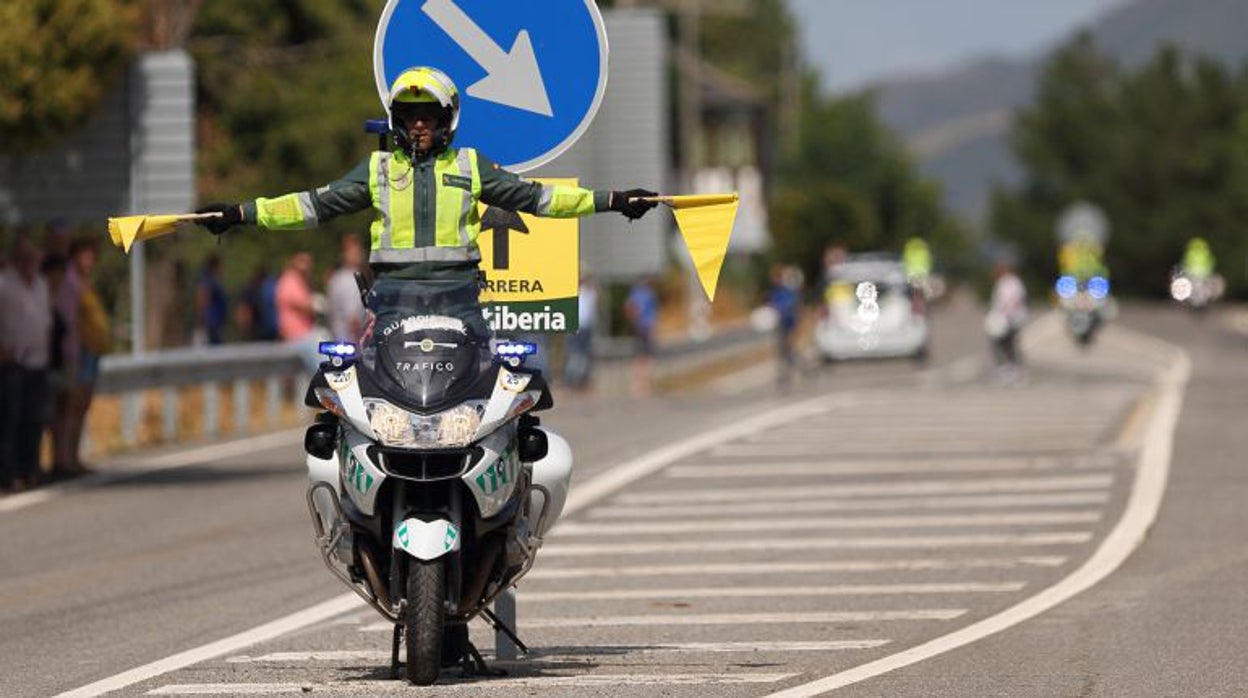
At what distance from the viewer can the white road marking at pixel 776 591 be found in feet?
44.0

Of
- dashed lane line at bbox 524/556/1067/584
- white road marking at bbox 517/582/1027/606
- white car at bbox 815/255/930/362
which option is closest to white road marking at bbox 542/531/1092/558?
dashed lane line at bbox 524/556/1067/584

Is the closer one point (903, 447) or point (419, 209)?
point (419, 209)

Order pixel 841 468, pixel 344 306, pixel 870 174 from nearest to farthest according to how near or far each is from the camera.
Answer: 1. pixel 841 468
2. pixel 344 306
3. pixel 870 174

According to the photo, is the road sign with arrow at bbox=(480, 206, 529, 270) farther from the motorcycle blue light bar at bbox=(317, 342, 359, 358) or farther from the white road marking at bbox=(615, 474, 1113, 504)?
the white road marking at bbox=(615, 474, 1113, 504)

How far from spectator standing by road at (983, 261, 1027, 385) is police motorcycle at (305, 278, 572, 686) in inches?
1197

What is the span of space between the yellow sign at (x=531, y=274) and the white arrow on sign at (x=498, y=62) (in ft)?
1.37

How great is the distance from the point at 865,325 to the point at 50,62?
2677 centimetres

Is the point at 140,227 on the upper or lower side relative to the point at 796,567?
upper

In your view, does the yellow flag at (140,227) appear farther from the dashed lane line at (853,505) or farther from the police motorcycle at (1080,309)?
the police motorcycle at (1080,309)

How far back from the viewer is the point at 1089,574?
13.8 meters

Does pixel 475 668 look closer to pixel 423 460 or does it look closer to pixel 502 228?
pixel 423 460

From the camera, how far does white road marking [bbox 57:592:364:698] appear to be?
33.8 ft

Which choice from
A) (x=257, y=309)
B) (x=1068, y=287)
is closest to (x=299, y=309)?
(x=257, y=309)

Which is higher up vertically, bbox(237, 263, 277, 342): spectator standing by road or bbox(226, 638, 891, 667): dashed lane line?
bbox(237, 263, 277, 342): spectator standing by road
